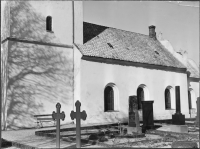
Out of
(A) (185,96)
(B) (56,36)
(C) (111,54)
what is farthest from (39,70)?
(A) (185,96)

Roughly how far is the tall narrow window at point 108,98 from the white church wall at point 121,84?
2.01 feet

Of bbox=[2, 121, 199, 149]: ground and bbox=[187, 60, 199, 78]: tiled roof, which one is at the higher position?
bbox=[187, 60, 199, 78]: tiled roof

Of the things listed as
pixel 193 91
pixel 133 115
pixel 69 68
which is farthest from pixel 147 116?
pixel 193 91

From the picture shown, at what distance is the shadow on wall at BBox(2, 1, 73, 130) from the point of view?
1703cm

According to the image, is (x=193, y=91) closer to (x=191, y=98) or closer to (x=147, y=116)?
(x=191, y=98)

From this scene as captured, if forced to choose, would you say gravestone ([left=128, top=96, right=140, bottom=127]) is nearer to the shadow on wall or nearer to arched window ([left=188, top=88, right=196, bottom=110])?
the shadow on wall

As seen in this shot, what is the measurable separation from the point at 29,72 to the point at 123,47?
9537 mm

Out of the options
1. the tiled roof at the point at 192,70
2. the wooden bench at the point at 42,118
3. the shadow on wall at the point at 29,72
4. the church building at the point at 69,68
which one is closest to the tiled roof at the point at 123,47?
the church building at the point at 69,68

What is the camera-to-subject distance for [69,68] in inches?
793

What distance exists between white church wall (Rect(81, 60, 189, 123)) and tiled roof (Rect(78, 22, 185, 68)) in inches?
35.4

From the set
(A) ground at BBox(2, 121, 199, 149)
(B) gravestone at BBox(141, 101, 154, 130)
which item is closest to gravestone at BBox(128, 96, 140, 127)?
(A) ground at BBox(2, 121, 199, 149)

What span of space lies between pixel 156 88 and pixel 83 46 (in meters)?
8.26

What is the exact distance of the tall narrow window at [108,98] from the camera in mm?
21095

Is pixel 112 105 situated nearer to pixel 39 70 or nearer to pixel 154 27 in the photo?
pixel 39 70
